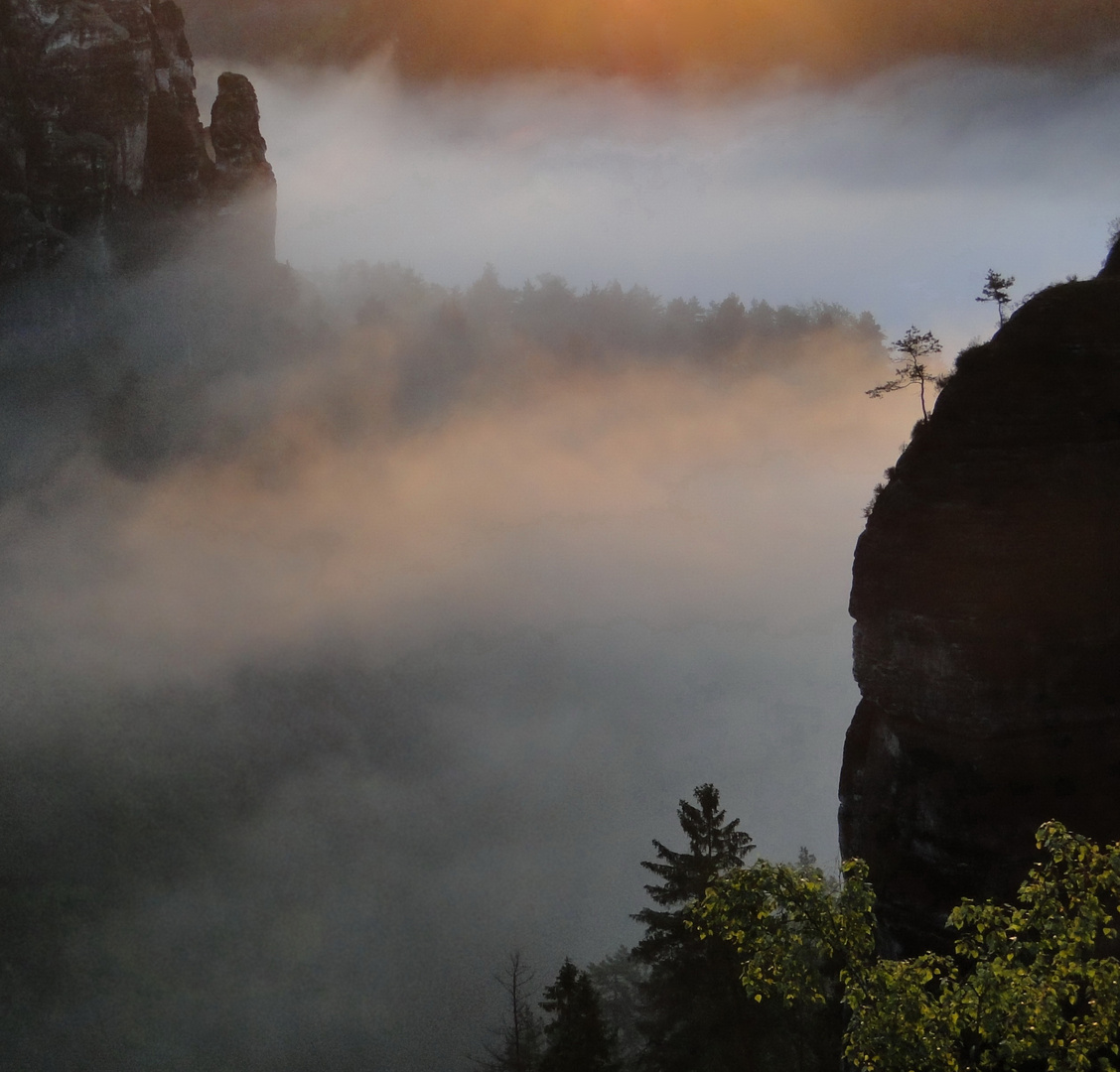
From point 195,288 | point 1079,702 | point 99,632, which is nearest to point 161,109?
point 195,288

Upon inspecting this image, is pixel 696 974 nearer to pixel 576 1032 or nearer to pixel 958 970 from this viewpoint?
pixel 576 1032

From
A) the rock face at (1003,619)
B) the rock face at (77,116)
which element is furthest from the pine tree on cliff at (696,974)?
the rock face at (77,116)

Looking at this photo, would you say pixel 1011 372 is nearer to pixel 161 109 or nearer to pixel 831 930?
pixel 831 930

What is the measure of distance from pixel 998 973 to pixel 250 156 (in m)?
131

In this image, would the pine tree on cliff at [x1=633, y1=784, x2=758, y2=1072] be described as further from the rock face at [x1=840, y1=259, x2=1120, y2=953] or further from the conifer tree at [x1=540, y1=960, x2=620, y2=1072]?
the rock face at [x1=840, y1=259, x2=1120, y2=953]

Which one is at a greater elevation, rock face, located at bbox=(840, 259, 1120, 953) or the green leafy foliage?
rock face, located at bbox=(840, 259, 1120, 953)

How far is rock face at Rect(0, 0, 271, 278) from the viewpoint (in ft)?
314

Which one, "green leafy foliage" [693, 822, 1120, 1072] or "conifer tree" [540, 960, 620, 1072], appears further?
"conifer tree" [540, 960, 620, 1072]

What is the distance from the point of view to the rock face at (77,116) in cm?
9575

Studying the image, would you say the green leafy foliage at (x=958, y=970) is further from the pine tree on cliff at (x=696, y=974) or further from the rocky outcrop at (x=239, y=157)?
the rocky outcrop at (x=239, y=157)

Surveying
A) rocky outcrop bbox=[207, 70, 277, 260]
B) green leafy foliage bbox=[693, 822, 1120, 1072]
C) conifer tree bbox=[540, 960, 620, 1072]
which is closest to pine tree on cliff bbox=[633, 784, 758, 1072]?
conifer tree bbox=[540, 960, 620, 1072]

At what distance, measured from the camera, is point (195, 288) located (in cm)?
12988

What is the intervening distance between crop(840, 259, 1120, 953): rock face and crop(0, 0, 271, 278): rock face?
3892 inches

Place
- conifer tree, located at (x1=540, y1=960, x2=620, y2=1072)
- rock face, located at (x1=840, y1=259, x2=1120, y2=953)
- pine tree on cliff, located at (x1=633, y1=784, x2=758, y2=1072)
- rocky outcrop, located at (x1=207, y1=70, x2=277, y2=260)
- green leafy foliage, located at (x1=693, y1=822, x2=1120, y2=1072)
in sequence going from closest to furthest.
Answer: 1. green leafy foliage, located at (x1=693, y1=822, x2=1120, y2=1072)
2. rock face, located at (x1=840, y1=259, x2=1120, y2=953)
3. conifer tree, located at (x1=540, y1=960, x2=620, y2=1072)
4. pine tree on cliff, located at (x1=633, y1=784, x2=758, y2=1072)
5. rocky outcrop, located at (x1=207, y1=70, x2=277, y2=260)
